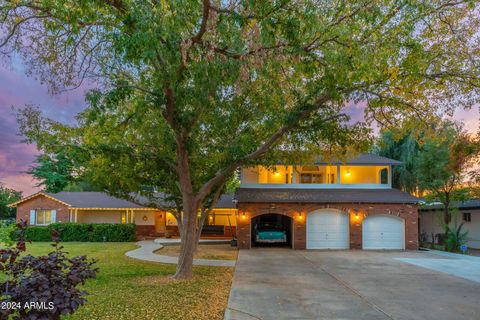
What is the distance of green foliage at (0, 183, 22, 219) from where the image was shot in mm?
42656

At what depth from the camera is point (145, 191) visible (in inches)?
683

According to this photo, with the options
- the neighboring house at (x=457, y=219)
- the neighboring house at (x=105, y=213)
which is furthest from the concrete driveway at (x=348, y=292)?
the neighboring house at (x=105, y=213)

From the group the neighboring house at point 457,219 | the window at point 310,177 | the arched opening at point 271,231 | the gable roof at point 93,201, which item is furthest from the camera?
the gable roof at point 93,201

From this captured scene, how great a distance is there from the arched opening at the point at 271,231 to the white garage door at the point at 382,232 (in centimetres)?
454

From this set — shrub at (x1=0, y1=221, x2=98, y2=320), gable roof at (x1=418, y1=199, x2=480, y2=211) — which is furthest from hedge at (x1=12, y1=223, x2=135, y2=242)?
shrub at (x1=0, y1=221, x2=98, y2=320)

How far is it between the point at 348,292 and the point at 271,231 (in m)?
Answer: 13.9

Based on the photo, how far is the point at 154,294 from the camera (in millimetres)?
9781

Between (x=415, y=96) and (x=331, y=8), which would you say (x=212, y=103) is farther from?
(x=415, y=96)

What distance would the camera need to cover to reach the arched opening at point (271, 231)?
24000 millimetres

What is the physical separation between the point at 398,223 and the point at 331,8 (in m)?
17.7

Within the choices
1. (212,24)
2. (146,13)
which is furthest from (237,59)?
(146,13)

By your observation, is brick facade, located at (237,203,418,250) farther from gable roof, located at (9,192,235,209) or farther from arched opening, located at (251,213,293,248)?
gable roof, located at (9,192,235,209)

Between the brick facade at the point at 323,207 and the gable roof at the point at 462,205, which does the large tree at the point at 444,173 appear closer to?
the gable roof at the point at 462,205

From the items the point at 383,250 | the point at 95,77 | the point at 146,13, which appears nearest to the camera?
the point at 146,13
